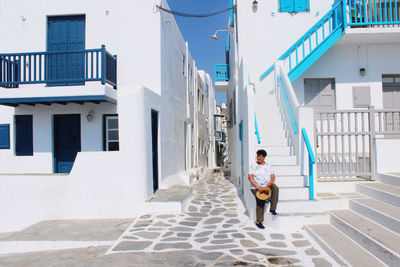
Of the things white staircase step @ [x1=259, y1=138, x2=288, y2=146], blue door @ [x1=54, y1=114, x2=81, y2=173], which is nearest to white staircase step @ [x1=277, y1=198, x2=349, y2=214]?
white staircase step @ [x1=259, y1=138, x2=288, y2=146]

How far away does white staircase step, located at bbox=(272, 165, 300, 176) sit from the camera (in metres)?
6.34

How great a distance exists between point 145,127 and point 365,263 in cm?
530

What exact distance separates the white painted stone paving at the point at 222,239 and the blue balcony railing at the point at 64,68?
13.5ft

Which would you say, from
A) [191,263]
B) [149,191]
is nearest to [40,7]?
[149,191]

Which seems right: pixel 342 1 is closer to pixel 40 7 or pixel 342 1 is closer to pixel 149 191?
pixel 149 191

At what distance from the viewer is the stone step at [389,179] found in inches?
225

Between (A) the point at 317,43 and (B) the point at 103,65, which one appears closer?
(B) the point at 103,65

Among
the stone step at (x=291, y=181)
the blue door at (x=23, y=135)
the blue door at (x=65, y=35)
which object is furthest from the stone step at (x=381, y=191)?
the blue door at (x=23, y=135)

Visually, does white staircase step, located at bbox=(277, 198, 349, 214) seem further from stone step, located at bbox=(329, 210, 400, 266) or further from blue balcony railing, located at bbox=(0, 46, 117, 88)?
blue balcony railing, located at bbox=(0, 46, 117, 88)

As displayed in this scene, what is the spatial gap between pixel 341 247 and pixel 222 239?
1.93 m

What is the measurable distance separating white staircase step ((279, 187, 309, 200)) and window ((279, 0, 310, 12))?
24.1 ft

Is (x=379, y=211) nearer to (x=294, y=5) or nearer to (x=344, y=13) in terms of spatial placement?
(x=344, y=13)

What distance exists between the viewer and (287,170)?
6375 mm

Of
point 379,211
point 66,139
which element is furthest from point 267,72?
point 66,139
